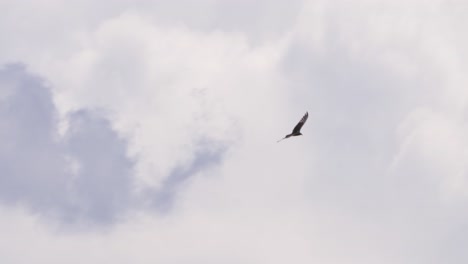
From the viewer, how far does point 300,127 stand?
122438 millimetres
